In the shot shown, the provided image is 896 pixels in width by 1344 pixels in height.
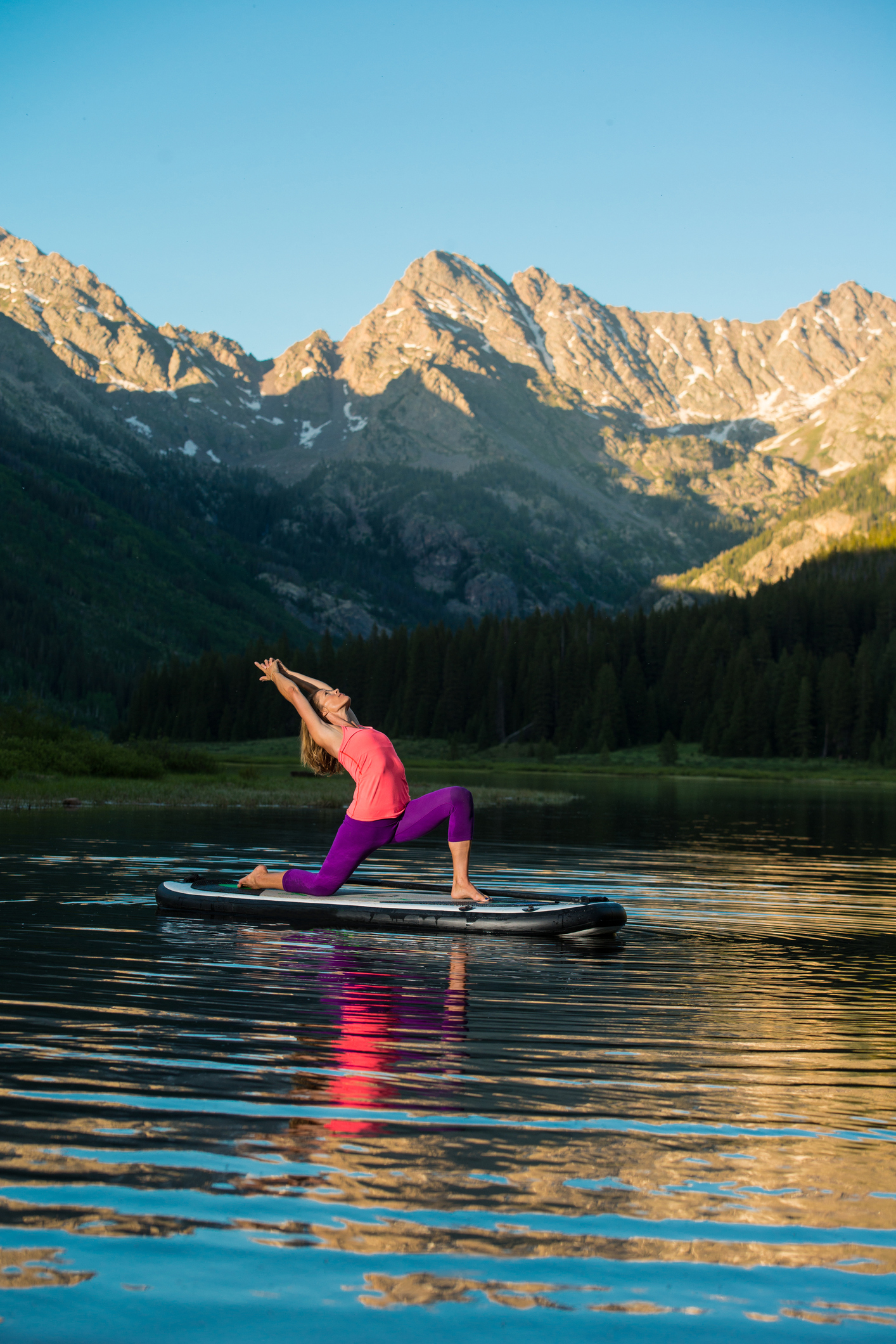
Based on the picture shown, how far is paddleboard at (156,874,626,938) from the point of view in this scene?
16.9 metres

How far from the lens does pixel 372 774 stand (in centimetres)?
1698

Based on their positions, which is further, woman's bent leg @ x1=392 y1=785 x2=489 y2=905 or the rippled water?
woman's bent leg @ x1=392 y1=785 x2=489 y2=905

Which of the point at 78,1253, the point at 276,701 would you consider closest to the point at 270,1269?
the point at 78,1253

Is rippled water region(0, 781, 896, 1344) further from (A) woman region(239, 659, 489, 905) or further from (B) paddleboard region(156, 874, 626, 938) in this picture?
(A) woman region(239, 659, 489, 905)

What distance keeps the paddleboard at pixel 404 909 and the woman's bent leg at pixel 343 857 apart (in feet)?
0.54

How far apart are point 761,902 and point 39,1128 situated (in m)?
17.4

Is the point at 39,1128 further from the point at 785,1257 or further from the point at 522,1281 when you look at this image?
the point at 785,1257

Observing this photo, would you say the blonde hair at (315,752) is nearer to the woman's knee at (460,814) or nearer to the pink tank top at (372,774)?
the pink tank top at (372,774)

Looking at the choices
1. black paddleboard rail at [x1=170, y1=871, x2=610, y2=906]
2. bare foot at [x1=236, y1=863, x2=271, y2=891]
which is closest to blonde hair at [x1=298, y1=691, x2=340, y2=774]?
black paddleboard rail at [x1=170, y1=871, x2=610, y2=906]

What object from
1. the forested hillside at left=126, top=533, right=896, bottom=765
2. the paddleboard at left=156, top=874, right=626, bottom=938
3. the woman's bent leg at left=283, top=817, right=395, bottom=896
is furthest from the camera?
the forested hillside at left=126, top=533, right=896, bottom=765

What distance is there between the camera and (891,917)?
21062mm

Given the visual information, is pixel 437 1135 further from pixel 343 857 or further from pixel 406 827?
pixel 343 857

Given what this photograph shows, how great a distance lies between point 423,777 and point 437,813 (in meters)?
75.7

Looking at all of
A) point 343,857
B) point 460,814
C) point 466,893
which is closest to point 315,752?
point 343,857
